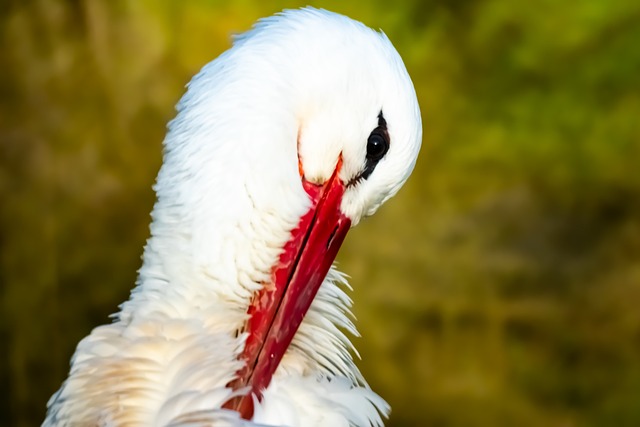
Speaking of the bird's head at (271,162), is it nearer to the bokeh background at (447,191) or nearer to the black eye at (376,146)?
the black eye at (376,146)

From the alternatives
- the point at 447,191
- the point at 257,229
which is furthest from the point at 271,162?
the point at 447,191

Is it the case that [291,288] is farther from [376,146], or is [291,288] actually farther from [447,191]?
[447,191]

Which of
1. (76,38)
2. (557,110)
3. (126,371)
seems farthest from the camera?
(76,38)

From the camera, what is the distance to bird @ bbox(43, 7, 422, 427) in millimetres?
1030

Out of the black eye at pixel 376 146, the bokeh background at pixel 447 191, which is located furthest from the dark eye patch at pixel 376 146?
the bokeh background at pixel 447 191

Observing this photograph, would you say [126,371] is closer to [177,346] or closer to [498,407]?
[177,346]

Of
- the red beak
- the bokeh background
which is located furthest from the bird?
the bokeh background

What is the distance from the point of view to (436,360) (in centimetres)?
237

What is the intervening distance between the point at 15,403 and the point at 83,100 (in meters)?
0.92

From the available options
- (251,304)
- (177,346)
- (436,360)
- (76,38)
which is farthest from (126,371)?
(76,38)

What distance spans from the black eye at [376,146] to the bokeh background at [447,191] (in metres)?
1.18

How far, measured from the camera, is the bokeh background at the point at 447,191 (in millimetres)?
2249

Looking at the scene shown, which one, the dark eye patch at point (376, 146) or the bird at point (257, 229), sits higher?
the dark eye patch at point (376, 146)

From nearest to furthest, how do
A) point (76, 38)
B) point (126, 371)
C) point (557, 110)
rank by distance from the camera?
point (126, 371) → point (557, 110) → point (76, 38)
